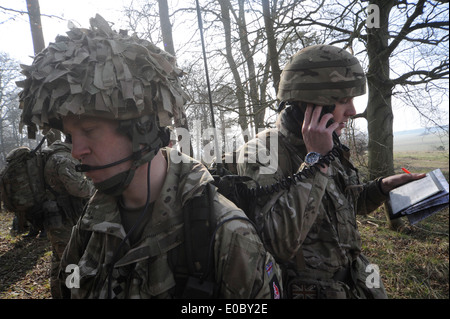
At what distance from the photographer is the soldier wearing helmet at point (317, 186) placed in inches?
66.0

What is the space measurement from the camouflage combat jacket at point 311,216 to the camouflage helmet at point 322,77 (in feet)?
1.08

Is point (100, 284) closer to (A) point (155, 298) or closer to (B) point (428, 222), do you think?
(A) point (155, 298)

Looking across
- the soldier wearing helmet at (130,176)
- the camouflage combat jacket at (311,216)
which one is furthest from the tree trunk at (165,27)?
the camouflage combat jacket at (311,216)

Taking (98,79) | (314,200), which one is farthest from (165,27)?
(314,200)

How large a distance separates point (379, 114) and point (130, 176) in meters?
5.61

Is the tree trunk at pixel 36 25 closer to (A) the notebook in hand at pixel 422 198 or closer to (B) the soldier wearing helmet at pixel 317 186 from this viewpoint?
(B) the soldier wearing helmet at pixel 317 186

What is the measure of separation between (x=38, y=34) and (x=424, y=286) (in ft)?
29.3

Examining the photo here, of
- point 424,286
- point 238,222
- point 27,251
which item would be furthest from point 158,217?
point 27,251

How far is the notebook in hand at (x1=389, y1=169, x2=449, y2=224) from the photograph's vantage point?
1666 mm

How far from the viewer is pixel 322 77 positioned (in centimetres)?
213

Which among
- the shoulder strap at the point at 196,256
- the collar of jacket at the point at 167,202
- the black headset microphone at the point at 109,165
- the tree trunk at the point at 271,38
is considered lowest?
the shoulder strap at the point at 196,256

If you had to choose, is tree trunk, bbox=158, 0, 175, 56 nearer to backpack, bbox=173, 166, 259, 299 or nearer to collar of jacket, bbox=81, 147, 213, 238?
collar of jacket, bbox=81, 147, 213, 238

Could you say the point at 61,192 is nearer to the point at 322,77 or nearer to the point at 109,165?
the point at 109,165

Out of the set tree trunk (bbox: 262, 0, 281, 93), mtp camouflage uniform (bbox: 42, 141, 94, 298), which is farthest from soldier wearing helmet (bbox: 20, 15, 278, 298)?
tree trunk (bbox: 262, 0, 281, 93)
